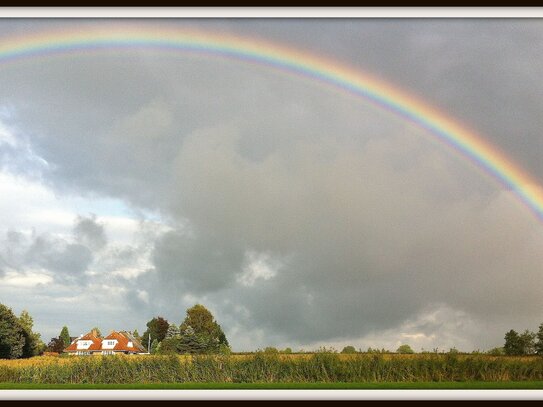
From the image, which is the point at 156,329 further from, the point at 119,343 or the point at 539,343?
the point at 539,343

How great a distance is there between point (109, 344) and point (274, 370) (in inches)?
1111

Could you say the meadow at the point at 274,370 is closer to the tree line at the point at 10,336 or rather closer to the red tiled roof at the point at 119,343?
the tree line at the point at 10,336

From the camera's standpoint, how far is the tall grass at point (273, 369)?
23.8 metres

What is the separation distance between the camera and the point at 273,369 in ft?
80.8

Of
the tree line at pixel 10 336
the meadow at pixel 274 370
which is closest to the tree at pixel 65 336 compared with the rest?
the tree line at pixel 10 336

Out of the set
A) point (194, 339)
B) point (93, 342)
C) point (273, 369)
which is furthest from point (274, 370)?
point (93, 342)

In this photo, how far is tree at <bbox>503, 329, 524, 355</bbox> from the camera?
26.8 m

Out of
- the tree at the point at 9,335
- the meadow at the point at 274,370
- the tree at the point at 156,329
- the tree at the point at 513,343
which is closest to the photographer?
the meadow at the point at 274,370

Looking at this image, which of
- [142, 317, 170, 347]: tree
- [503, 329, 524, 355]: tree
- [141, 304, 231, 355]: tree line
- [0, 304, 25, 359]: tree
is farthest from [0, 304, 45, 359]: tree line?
[503, 329, 524, 355]: tree

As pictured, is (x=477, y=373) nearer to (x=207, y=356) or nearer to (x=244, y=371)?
(x=244, y=371)

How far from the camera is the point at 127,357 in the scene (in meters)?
26.5

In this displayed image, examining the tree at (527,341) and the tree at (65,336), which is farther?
the tree at (65,336)

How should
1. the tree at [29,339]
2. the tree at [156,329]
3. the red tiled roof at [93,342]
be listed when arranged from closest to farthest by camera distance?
the tree at [29,339] < the red tiled roof at [93,342] < the tree at [156,329]

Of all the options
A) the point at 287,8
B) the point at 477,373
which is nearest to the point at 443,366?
the point at 477,373
